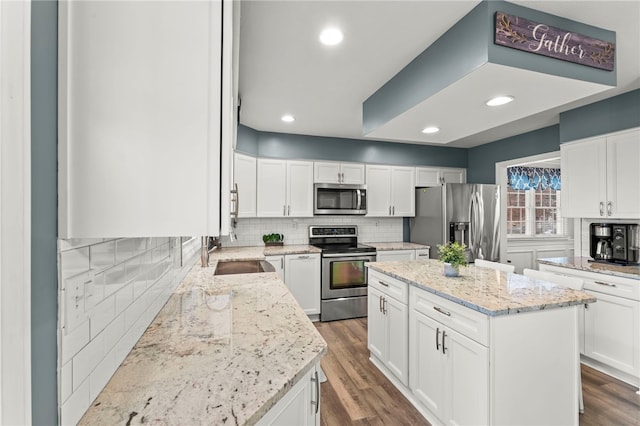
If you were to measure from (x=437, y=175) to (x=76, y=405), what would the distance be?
5.01 meters

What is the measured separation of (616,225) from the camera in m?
2.85

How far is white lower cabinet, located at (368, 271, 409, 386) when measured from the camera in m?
2.20

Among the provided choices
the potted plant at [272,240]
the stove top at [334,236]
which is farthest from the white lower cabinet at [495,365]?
the potted plant at [272,240]

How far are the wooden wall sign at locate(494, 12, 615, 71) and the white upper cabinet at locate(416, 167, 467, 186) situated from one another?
9.83 ft

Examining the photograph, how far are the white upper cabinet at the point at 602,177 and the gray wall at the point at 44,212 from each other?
156 inches

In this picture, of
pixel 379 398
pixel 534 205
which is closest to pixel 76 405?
pixel 379 398

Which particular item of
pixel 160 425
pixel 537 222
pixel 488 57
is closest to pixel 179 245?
pixel 160 425

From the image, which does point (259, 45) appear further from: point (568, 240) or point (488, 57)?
point (568, 240)

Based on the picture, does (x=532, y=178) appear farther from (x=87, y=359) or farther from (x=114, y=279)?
(x=87, y=359)

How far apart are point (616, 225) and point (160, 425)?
12.7 feet

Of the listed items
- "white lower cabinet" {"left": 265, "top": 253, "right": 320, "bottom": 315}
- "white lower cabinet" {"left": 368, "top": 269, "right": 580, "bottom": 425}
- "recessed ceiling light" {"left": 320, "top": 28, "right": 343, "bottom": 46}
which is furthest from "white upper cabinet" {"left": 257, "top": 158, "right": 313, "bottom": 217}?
"white lower cabinet" {"left": 368, "top": 269, "right": 580, "bottom": 425}

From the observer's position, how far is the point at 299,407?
0.96m

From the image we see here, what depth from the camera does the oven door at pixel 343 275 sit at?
3.88 metres
